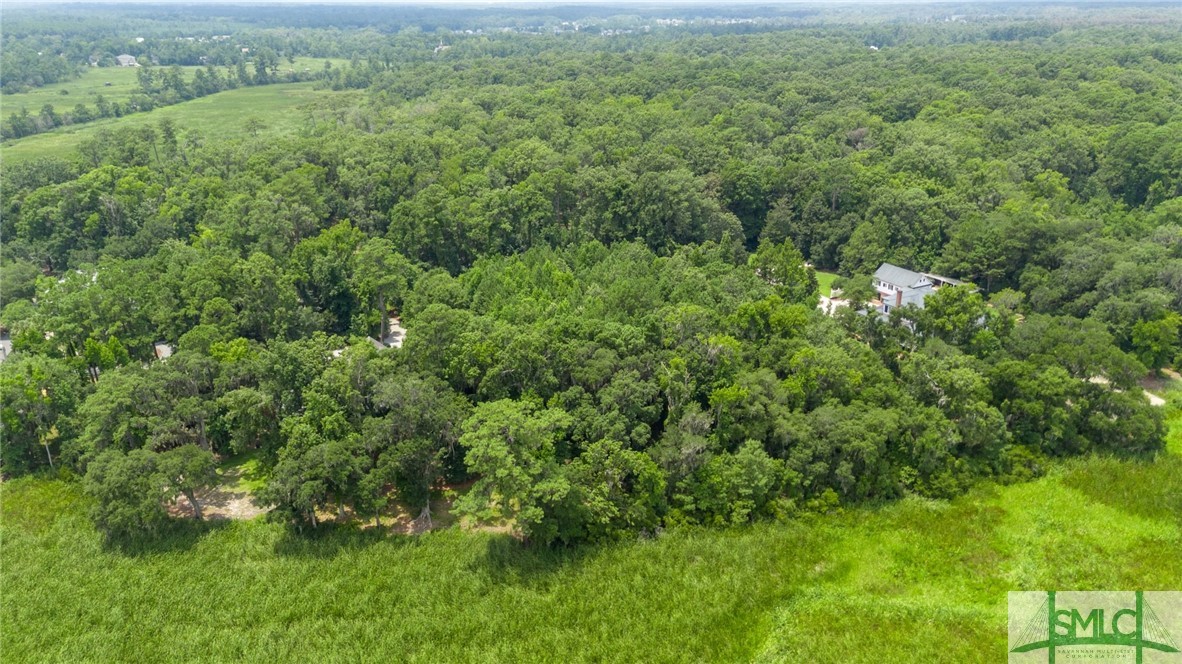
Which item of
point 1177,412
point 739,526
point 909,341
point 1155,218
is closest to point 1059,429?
point 909,341

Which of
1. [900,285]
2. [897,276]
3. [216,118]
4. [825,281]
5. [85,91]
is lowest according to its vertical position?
[825,281]

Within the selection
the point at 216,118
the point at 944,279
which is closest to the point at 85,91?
the point at 216,118

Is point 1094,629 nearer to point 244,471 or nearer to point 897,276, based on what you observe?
point 897,276

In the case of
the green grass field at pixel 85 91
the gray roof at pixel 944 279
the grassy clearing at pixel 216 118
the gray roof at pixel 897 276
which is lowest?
the gray roof at pixel 944 279

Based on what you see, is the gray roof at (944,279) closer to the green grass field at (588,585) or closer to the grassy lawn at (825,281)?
the grassy lawn at (825,281)

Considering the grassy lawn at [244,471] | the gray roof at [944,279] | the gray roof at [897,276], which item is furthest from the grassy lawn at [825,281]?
the grassy lawn at [244,471]
